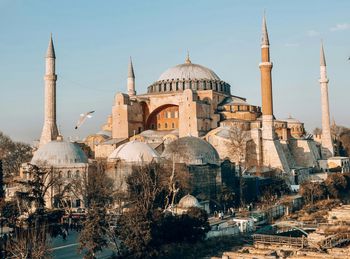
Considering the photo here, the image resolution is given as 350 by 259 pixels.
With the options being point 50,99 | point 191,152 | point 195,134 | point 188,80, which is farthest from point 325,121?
point 50,99

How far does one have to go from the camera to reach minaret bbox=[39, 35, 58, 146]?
28.0 meters

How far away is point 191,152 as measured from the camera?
74.4 feet

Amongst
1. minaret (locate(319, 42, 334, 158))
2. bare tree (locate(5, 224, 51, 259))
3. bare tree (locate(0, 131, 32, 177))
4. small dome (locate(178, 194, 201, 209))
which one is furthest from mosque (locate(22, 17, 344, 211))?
bare tree (locate(5, 224, 51, 259))

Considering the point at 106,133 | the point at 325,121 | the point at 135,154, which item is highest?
the point at 325,121

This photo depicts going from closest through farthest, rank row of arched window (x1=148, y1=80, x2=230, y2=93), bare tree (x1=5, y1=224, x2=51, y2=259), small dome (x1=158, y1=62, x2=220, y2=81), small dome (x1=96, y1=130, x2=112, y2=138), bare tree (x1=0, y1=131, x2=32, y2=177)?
1. bare tree (x1=5, y1=224, x2=51, y2=259)
2. bare tree (x1=0, y1=131, x2=32, y2=177)
3. small dome (x1=96, y1=130, x2=112, y2=138)
4. row of arched window (x1=148, y1=80, x2=230, y2=93)
5. small dome (x1=158, y1=62, x2=220, y2=81)

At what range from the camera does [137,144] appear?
77.8 ft

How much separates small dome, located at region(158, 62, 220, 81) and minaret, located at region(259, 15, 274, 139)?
6.03m

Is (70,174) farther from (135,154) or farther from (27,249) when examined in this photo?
(27,249)

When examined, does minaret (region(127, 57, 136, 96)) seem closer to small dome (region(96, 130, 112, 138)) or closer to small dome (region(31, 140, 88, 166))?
small dome (region(96, 130, 112, 138))

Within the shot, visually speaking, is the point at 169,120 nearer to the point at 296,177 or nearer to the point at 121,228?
the point at 296,177

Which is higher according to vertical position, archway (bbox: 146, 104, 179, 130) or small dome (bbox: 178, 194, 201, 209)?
archway (bbox: 146, 104, 179, 130)

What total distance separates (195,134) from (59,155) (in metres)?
9.57

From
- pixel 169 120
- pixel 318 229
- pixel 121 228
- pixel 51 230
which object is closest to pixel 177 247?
pixel 121 228

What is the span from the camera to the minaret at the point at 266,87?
29.1 meters
